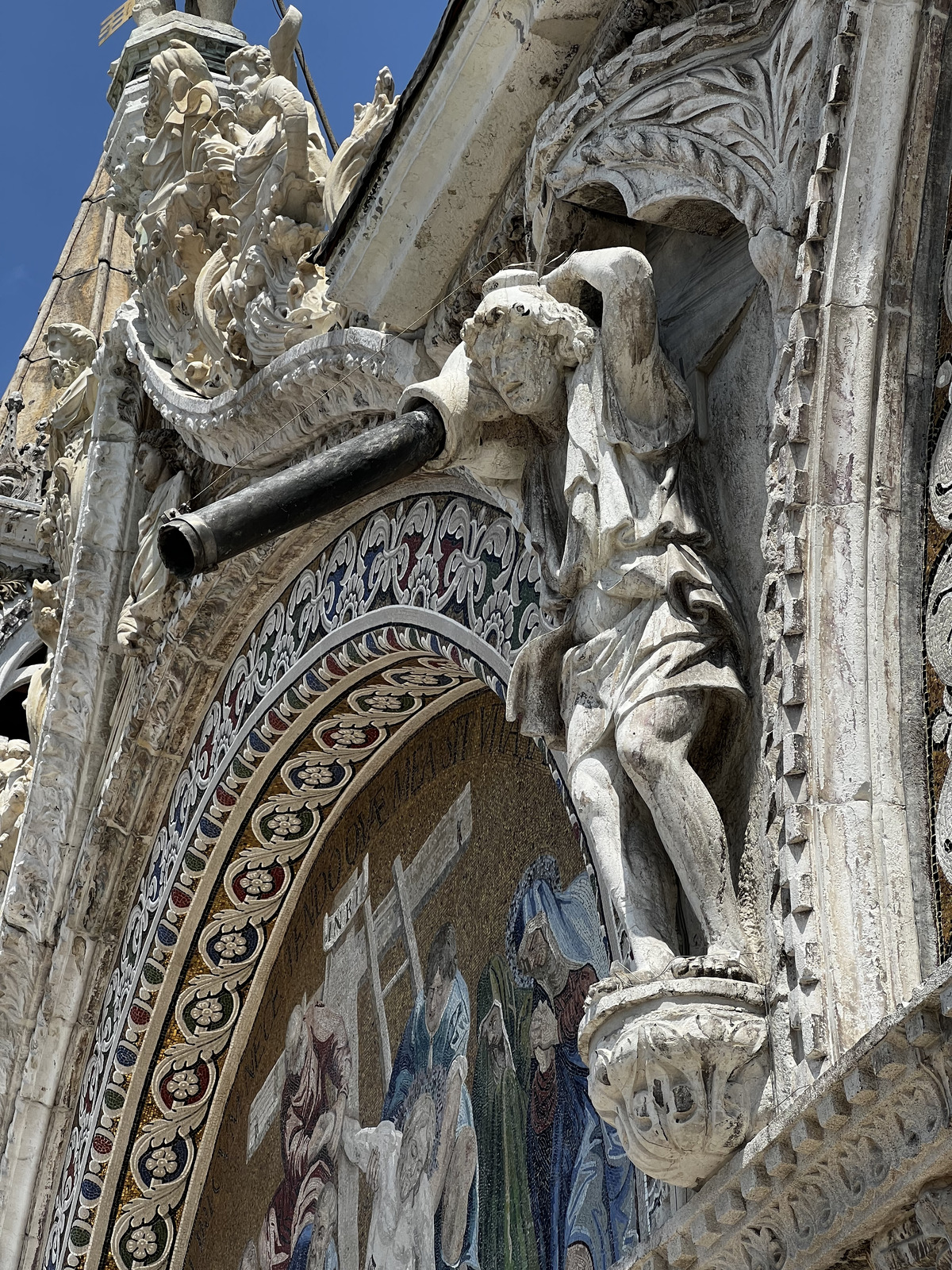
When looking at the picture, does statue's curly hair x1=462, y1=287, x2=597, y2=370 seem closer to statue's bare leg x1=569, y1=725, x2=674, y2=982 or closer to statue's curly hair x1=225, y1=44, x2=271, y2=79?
statue's bare leg x1=569, y1=725, x2=674, y2=982

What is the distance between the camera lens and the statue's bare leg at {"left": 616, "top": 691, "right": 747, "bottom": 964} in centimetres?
288

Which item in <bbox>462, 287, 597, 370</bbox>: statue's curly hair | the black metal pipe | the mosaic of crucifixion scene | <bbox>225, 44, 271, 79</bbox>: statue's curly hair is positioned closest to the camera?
the black metal pipe

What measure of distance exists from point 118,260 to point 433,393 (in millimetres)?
11478

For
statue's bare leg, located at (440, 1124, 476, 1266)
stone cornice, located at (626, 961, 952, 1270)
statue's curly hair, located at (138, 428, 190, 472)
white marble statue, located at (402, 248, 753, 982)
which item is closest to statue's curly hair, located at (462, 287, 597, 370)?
white marble statue, located at (402, 248, 753, 982)

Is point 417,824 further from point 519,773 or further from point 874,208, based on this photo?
point 874,208

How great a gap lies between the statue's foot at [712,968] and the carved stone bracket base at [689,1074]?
2cm

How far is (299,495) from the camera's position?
3430 millimetres

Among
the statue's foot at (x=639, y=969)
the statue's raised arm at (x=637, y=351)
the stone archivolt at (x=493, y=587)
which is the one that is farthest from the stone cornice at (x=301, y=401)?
the statue's foot at (x=639, y=969)

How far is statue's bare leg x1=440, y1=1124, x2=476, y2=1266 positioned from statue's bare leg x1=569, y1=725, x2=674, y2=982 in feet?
5.49

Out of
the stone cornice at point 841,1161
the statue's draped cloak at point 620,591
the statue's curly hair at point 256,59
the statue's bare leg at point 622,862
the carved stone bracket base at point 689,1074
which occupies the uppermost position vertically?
the statue's curly hair at point 256,59

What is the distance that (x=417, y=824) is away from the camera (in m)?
5.25

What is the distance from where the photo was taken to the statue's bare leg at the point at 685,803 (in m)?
2.88

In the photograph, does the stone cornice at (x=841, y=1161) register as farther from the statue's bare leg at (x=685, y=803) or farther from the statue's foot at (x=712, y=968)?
the statue's bare leg at (x=685, y=803)

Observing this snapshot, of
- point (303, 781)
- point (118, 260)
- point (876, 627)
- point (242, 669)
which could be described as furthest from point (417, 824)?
point (118, 260)
